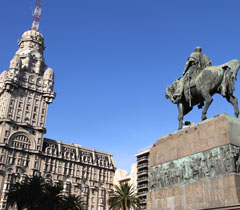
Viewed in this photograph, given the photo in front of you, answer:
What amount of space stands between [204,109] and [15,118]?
7548 cm

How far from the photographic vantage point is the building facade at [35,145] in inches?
3235

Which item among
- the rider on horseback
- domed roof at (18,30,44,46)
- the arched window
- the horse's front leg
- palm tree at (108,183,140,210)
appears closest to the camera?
the rider on horseback

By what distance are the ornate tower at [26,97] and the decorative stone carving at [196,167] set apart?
70.4 meters

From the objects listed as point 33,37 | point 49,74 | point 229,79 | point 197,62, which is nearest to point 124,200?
point 197,62

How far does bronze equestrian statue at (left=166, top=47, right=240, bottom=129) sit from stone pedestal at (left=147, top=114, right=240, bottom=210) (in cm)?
145

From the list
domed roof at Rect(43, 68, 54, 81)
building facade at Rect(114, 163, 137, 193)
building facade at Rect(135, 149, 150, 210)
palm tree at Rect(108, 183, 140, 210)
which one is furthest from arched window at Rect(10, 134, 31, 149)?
palm tree at Rect(108, 183, 140, 210)

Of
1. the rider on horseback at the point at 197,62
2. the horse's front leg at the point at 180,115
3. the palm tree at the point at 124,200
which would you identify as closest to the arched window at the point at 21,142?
the palm tree at the point at 124,200

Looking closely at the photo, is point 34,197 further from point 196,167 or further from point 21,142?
point 196,167

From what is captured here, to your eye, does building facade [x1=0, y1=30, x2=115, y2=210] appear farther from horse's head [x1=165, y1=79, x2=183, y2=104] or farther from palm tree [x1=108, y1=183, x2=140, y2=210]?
horse's head [x1=165, y1=79, x2=183, y2=104]

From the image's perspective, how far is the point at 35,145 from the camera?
86.1 meters

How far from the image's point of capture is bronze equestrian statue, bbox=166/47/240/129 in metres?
16.7

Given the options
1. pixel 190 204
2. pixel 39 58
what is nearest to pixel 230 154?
pixel 190 204

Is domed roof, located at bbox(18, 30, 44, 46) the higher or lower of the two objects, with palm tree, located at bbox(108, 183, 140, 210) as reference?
higher

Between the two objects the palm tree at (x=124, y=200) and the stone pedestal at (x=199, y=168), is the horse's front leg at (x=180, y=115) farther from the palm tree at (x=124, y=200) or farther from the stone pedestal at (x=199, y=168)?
the palm tree at (x=124, y=200)
